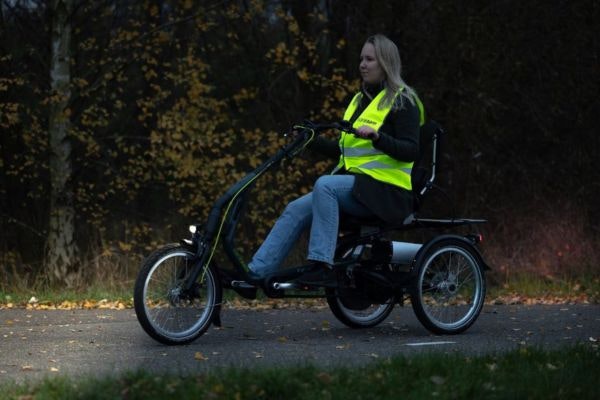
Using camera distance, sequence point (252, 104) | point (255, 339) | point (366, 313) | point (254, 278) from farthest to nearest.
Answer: point (252, 104) → point (366, 313) → point (255, 339) → point (254, 278)

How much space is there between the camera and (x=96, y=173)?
18.6 metres

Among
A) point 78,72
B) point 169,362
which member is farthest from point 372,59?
point 78,72

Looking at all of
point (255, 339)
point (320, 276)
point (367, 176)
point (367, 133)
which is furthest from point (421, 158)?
point (255, 339)

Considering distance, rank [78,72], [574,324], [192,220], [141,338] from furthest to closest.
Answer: [192,220] → [78,72] → [574,324] → [141,338]

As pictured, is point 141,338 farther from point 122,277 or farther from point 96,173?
point 96,173

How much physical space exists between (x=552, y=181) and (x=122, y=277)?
7552 millimetres

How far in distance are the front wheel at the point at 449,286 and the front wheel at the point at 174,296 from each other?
142 cm

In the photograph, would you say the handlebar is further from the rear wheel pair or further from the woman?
the rear wheel pair

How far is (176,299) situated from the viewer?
7.07 m

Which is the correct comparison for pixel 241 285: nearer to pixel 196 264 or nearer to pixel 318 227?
pixel 196 264

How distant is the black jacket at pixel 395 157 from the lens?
7.54 metres

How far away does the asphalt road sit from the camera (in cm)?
639

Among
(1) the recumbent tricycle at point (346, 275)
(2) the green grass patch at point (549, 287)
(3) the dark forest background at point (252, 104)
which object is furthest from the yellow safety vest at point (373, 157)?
(3) the dark forest background at point (252, 104)

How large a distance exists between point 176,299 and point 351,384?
210 centimetres
